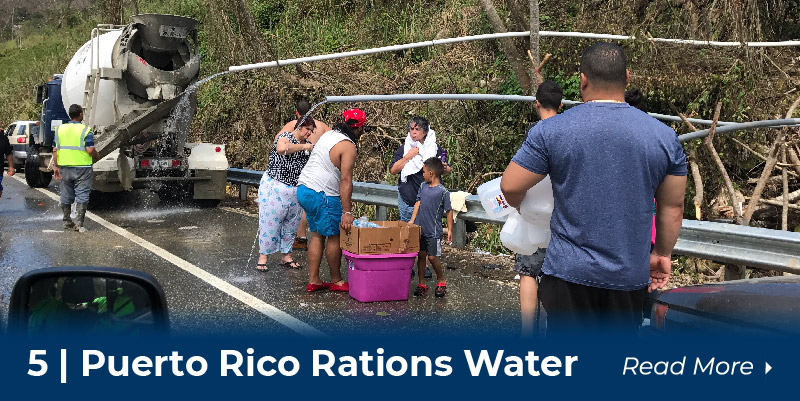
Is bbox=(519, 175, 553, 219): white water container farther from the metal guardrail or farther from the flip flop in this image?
the flip flop

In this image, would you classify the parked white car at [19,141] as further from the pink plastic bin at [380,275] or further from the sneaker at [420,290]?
the pink plastic bin at [380,275]

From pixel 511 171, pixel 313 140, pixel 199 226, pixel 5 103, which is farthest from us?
pixel 5 103

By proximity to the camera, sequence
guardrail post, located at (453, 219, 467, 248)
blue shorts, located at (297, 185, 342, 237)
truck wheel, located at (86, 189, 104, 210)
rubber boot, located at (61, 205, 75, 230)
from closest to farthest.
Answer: blue shorts, located at (297, 185, 342, 237), guardrail post, located at (453, 219, 467, 248), rubber boot, located at (61, 205, 75, 230), truck wheel, located at (86, 189, 104, 210)

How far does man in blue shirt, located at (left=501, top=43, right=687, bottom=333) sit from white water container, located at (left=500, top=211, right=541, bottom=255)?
807mm

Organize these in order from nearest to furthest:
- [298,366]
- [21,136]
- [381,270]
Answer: [298,366] → [381,270] → [21,136]

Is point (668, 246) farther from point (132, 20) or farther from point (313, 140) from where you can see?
point (132, 20)

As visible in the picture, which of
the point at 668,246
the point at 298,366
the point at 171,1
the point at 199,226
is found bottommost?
the point at 199,226

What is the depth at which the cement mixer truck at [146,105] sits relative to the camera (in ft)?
51.3

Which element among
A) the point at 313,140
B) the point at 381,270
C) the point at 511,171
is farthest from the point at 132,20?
the point at 511,171

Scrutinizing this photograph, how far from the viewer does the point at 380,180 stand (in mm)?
16594

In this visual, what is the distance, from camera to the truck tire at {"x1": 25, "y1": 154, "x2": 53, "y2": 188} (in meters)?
21.1

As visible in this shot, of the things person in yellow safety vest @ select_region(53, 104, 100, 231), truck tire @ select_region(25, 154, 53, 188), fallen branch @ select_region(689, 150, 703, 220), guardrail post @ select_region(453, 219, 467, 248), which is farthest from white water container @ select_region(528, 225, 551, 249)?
truck tire @ select_region(25, 154, 53, 188)

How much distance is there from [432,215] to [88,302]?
5930 mm

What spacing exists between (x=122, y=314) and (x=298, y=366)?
114 cm
